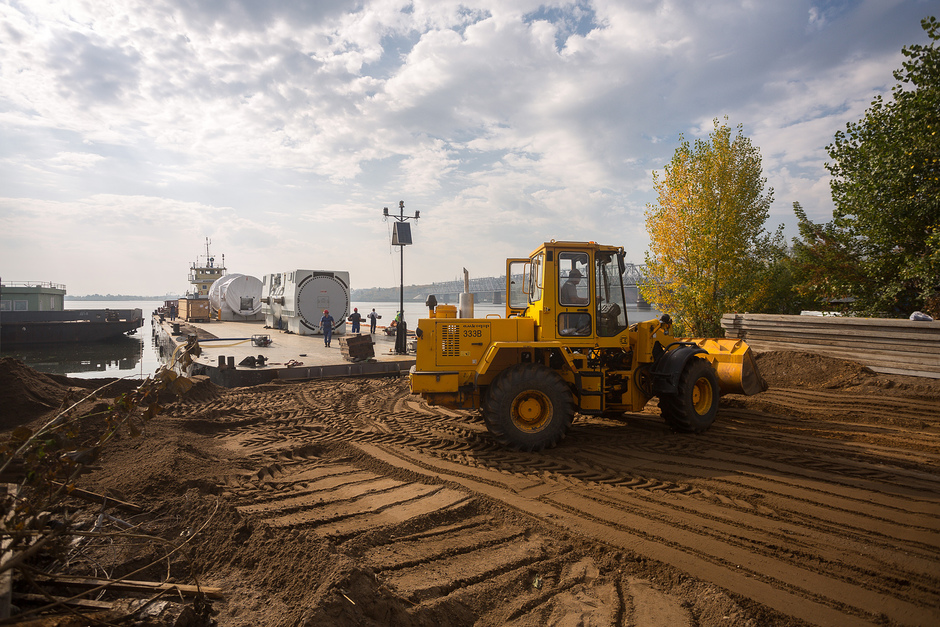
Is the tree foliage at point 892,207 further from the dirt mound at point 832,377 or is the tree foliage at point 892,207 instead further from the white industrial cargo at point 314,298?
the white industrial cargo at point 314,298

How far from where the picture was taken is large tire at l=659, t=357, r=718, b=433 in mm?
7117

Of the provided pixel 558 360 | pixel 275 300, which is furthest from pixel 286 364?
pixel 275 300

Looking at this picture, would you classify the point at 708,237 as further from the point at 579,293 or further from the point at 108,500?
the point at 108,500

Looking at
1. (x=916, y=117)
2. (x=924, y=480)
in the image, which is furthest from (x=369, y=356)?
(x=916, y=117)

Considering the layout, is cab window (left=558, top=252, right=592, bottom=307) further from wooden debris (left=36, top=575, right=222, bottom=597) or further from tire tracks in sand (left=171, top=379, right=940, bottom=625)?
wooden debris (left=36, top=575, right=222, bottom=597)

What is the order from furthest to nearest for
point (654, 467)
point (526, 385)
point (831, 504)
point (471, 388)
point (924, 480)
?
point (471, 388)
point (526, 385)
point (654, 467)
point (924, 480)
point (831, 504)

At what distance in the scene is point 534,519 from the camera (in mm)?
4469

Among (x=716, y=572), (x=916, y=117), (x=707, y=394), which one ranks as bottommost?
(x=716, y=572)

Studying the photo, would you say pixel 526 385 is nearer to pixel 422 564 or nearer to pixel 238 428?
pixel 422 564

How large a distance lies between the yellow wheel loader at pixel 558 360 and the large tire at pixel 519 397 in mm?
13

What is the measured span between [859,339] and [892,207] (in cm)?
368

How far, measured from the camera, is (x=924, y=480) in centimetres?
537

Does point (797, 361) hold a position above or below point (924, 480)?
above

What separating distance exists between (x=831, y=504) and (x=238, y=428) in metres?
8.10
